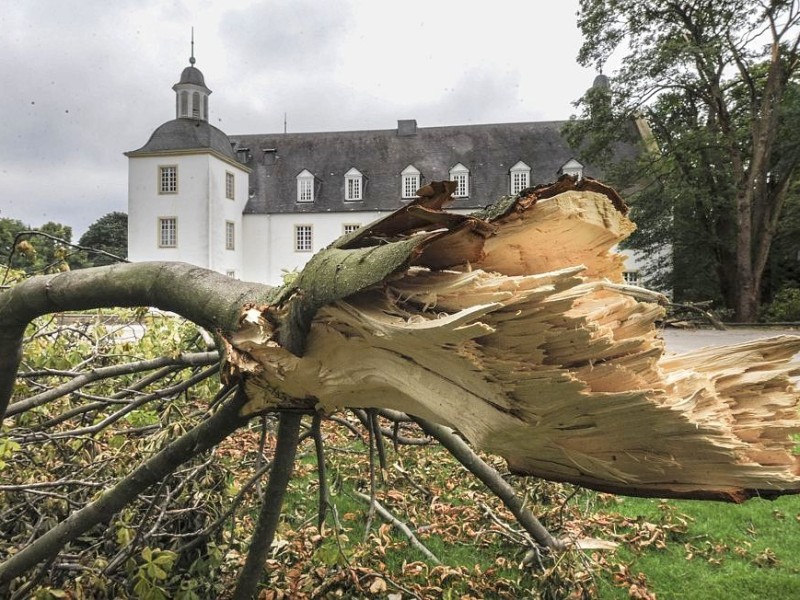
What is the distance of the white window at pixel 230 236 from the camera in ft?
90.6

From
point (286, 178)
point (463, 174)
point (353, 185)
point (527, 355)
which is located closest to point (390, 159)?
point (353, 185)

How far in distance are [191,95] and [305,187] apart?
802 centimetres

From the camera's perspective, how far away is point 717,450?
2.89ft

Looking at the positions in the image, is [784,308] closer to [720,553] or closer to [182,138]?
[720,553]

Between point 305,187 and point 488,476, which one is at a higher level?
point 305,187

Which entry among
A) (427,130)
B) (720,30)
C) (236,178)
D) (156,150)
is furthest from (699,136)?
(156,150)

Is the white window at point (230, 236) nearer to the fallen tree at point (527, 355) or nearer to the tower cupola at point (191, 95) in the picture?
the tower cupola at point (191, 95)

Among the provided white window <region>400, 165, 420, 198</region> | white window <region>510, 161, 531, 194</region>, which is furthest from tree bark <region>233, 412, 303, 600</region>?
white window <region>510, 161, 531, 194</region>

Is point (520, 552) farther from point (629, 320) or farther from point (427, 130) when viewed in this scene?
point (427, 130)

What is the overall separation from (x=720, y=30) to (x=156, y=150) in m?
24.4

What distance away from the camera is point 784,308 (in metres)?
18.0

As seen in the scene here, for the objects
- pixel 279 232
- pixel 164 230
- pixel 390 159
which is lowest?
pixel 164 230

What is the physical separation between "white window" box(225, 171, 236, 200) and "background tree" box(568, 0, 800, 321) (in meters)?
17.3

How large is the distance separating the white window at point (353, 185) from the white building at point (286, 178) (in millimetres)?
54
